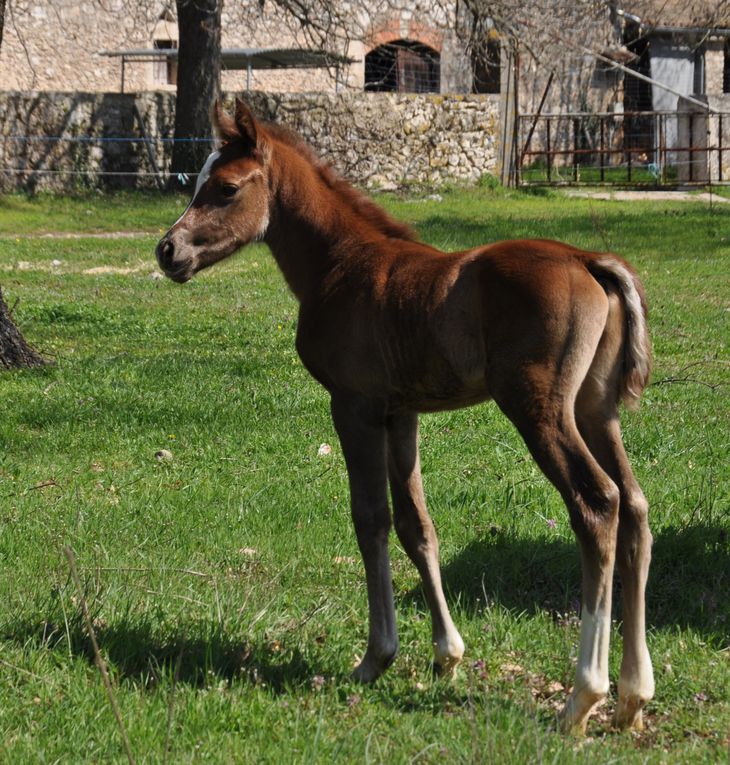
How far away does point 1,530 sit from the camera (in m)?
5.59

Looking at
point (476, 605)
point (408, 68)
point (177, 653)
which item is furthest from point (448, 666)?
point (408, 68)

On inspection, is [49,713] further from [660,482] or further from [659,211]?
[659,211]

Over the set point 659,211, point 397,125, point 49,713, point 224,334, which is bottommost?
point 49,713

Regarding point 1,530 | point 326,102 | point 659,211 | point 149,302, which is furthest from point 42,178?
point 1,530

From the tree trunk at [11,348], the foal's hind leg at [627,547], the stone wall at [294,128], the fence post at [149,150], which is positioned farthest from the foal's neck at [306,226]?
the fence post at [149,150]

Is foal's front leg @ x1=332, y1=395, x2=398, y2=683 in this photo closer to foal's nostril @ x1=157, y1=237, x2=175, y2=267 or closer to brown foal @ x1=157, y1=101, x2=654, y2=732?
brown foal @ x1=157, y1=101, x2=654, y2=732

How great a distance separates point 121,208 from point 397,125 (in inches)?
250

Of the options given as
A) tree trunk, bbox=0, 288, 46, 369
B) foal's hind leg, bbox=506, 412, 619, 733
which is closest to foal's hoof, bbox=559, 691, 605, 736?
foal's hind leg, bbox=506, 412, 619, 733

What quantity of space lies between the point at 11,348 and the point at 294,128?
14803 mm

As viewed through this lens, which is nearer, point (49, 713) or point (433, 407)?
point (49, 713)

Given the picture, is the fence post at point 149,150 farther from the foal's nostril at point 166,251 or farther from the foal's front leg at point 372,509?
the foal's front leg at point 372,509

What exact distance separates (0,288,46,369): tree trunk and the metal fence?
1707cm

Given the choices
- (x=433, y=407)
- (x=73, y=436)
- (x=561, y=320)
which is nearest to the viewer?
(x=561, y=320)

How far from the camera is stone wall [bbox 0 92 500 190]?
74.6 ft
